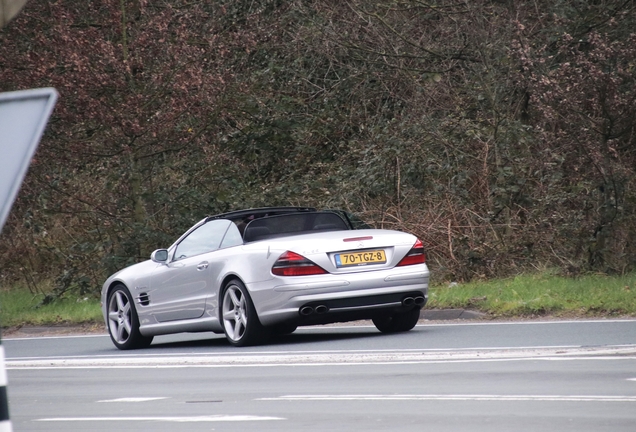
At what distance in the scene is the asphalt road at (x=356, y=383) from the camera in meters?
8.12

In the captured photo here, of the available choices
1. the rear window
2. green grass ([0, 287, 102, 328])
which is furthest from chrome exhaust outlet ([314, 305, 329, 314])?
green grass ([0, 287, 102, 328])

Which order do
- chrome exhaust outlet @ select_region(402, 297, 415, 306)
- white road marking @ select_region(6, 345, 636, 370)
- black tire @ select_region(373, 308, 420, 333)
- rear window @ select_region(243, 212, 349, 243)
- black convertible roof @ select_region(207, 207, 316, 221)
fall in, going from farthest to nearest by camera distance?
black convertible roof @ select_region(207, 207, 316, 221) < black tire @ select_region(373, 308, 420, 333) < rear window @ select_region(243, 212, 349, 243) < chrome exhaust outlet @ select_region(402, 297, 415, 306) < white road marking @ select_region(6, 345, 636, 370)

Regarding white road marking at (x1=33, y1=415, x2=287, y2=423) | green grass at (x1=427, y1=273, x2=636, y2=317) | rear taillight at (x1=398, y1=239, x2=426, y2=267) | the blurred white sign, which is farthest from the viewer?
green grass at (x1=427, y1=273, x2=636, y2=317)

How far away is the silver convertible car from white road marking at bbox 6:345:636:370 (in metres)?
0.72

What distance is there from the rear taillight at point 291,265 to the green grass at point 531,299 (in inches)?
138

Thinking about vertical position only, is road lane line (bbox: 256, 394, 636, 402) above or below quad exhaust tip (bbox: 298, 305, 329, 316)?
below

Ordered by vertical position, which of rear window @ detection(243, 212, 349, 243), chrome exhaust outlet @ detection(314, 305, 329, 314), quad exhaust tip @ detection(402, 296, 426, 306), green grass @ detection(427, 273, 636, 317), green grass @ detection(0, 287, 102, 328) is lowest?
green grass @ detection(427, 273, 636, 317)

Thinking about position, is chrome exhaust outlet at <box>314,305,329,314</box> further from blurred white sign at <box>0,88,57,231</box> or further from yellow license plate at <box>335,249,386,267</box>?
blurred white sign at <box>0,88,57,231</box>

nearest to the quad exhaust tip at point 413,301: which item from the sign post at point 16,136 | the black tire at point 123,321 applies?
the black tire at point 123,321

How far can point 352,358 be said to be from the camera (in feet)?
38.9

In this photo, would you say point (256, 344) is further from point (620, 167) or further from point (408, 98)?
point (408, 98)

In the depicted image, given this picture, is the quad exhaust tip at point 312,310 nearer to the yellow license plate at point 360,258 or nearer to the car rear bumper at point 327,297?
the car rear bumper at point 327,297

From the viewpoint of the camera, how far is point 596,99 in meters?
19.3

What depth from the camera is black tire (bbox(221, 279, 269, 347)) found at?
1345 cm
